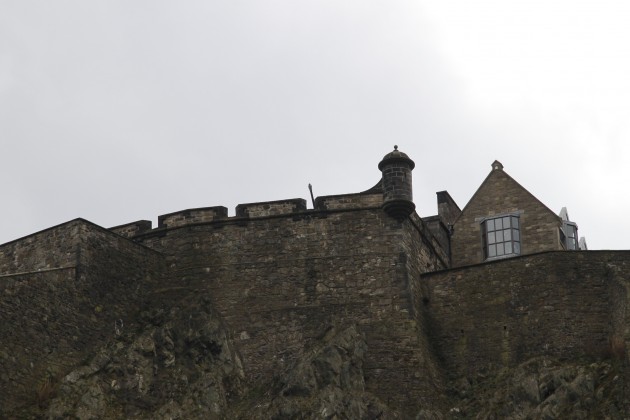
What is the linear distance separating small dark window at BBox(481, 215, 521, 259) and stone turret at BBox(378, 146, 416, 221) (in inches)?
251

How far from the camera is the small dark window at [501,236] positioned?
4272 cm

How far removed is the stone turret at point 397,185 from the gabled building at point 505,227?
6.20 meters

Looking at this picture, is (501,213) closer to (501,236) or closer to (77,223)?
(501,236)

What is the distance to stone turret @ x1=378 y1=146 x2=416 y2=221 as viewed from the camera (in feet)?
122

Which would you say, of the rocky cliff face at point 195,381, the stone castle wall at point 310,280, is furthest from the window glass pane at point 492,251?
the rocky cliff face at point 195,381

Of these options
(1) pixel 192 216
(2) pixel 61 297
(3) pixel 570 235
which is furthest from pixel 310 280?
(3) pixel 570 235

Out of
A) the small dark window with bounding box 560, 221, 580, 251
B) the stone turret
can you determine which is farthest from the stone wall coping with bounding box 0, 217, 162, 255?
the small dark window with bounding box 560, 221, 580, 251

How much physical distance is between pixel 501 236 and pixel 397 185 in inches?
275

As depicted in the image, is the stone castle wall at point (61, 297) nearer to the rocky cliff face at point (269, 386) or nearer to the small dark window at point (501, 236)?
the rocky cliff face at point (269, 386)

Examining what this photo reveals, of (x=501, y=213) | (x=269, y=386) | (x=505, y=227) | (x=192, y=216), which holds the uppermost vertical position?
(x=501, y=213)

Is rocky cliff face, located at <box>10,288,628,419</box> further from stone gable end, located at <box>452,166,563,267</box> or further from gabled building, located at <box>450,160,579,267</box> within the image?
stone gable end, located at <box>452,166,563,267</box>

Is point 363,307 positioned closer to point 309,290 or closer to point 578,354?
point 309,290

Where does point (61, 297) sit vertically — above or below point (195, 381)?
above

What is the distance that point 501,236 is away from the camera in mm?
42969
